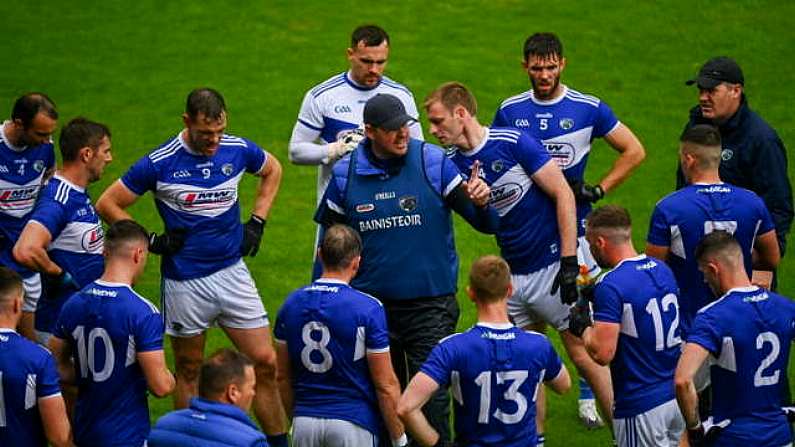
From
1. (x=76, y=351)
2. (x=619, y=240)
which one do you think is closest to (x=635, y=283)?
(x=619, y=240)

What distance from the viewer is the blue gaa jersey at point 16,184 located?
11.2 meters

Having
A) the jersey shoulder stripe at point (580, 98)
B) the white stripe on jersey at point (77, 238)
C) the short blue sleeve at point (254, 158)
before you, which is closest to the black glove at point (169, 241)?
the white stripe on jersey at point (77, 238)

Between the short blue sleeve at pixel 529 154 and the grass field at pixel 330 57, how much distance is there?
604 centimetres

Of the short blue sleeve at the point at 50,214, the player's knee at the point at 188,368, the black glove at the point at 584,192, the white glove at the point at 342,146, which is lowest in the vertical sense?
the player's knee at the point at 188,368

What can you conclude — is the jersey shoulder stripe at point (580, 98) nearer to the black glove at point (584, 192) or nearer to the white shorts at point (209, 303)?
Answer: the black glove at point (584, 192)

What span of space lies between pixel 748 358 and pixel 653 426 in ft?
3.14

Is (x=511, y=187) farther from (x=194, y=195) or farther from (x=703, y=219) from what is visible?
(x=194, y=195)

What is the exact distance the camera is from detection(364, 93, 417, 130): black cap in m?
9.35

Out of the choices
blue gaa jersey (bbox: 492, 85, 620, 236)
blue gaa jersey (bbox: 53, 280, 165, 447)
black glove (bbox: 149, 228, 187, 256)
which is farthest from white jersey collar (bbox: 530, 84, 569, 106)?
blue gaa jersey (bbox: 53, 280, 165, 447)

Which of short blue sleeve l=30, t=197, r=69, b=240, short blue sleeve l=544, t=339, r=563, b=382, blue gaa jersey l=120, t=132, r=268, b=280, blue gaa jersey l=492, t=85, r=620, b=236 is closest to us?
short blue sleeve l=544, t=339, r=563, b=382

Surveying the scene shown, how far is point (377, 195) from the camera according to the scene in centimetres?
941

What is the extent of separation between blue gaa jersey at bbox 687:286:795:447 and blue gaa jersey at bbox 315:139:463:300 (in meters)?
1.91

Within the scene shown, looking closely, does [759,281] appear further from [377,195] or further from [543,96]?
[377,195]

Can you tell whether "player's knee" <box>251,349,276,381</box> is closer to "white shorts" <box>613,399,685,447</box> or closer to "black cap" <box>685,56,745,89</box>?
"white shorts" <box>613,399,685,447</box>
